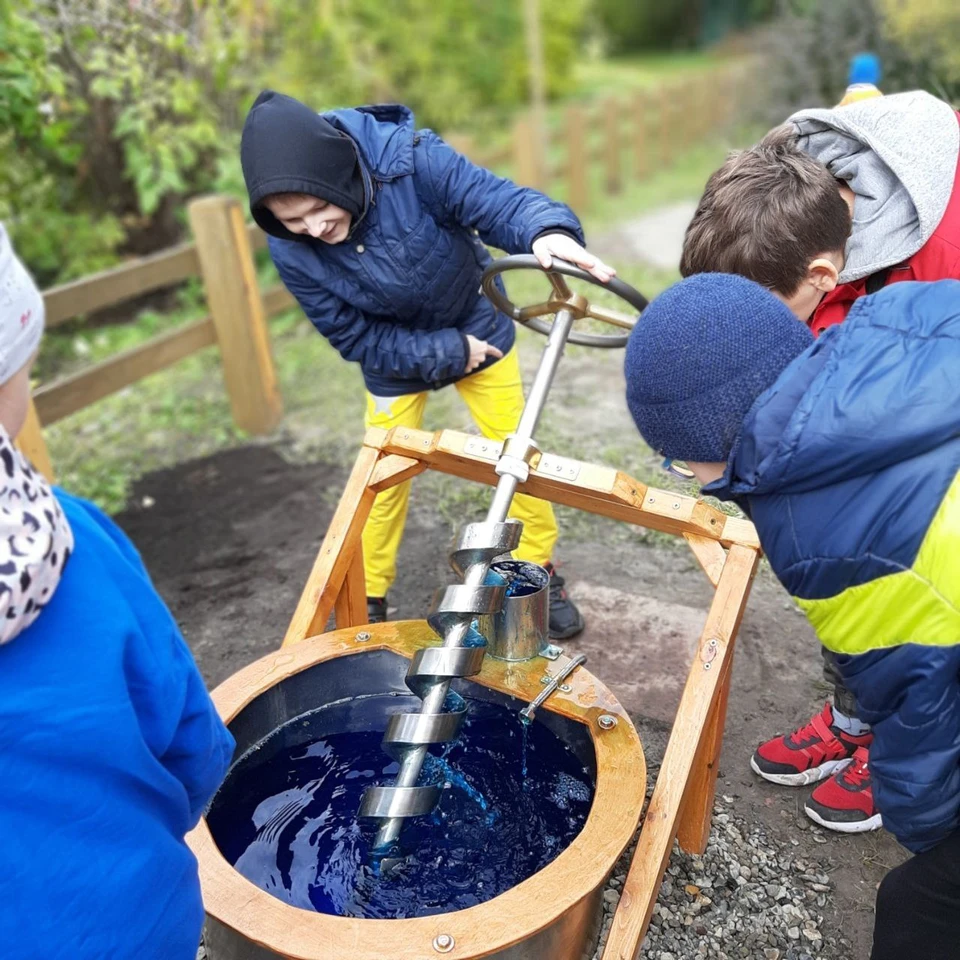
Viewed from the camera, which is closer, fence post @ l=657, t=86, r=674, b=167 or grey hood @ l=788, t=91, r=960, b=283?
grey hood @ l=788, t=91, r=960, b=283

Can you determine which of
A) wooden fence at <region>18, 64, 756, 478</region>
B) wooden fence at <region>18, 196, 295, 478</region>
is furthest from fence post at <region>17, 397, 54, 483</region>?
wooden fence at <region>18, 196, 295, 478</region>

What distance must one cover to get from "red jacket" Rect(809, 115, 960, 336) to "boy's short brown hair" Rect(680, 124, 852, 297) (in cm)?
9

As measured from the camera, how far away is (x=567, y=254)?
208 centimetres

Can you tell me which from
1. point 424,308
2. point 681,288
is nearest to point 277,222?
point 424,308

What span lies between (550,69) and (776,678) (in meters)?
15.4

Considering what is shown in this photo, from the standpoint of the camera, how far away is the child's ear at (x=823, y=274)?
1.89 meters

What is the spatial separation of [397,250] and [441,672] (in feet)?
3.93

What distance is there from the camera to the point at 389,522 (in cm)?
276

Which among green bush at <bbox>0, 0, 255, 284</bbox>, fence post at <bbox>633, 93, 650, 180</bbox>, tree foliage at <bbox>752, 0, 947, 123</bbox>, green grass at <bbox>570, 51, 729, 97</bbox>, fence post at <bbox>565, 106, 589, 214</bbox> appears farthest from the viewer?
green grass at <bbox>570, 51, 729, 97</bbox>

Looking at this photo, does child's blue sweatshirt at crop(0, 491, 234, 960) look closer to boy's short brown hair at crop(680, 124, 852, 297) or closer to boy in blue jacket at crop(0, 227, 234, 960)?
boy in blue jacket at crop(0, 227, 234, 960)

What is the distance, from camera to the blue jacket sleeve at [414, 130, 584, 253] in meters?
2.22

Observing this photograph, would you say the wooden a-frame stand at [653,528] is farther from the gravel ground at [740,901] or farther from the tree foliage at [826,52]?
the tree foliage at [826,52]

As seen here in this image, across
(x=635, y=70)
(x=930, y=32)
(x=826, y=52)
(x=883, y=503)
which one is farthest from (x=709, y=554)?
(x=635, y=70)

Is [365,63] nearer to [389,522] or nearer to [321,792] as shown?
[389,522]
